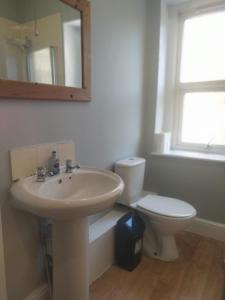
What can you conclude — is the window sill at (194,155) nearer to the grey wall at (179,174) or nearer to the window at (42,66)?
the grey wall at (179,174)

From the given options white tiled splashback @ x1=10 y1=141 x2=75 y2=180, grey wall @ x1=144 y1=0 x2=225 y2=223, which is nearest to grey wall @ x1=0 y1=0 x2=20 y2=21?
white tiled splashback @ x1=10 y1=141 x2=75 y2=180

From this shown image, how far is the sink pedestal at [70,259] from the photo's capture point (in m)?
1.14

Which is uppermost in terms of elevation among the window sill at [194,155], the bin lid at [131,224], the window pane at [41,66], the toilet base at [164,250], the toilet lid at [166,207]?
the window pane at [41,66]

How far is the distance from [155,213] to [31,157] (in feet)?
3.26

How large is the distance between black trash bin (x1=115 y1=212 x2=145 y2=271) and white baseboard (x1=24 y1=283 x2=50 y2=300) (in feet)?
1.86

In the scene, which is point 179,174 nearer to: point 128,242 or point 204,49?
point 128,242

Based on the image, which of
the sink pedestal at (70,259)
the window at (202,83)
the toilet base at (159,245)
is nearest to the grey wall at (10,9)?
the sink pedestal at (70,259)

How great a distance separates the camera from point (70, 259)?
3.83ft

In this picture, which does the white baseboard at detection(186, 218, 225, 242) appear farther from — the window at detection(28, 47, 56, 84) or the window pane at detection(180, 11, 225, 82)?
the window at detection(28, 47, 56, 84)

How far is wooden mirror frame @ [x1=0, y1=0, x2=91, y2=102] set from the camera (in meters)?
1.07

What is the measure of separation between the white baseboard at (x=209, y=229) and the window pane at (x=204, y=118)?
774mm

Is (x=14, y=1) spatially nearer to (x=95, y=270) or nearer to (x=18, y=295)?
(x=18, y=295)

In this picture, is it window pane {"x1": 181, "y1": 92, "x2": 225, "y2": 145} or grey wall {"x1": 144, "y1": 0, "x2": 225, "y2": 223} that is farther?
window pane {"x1": 181, "y1": 92, "x2": 225, "y2": 145}

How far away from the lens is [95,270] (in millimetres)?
1564
